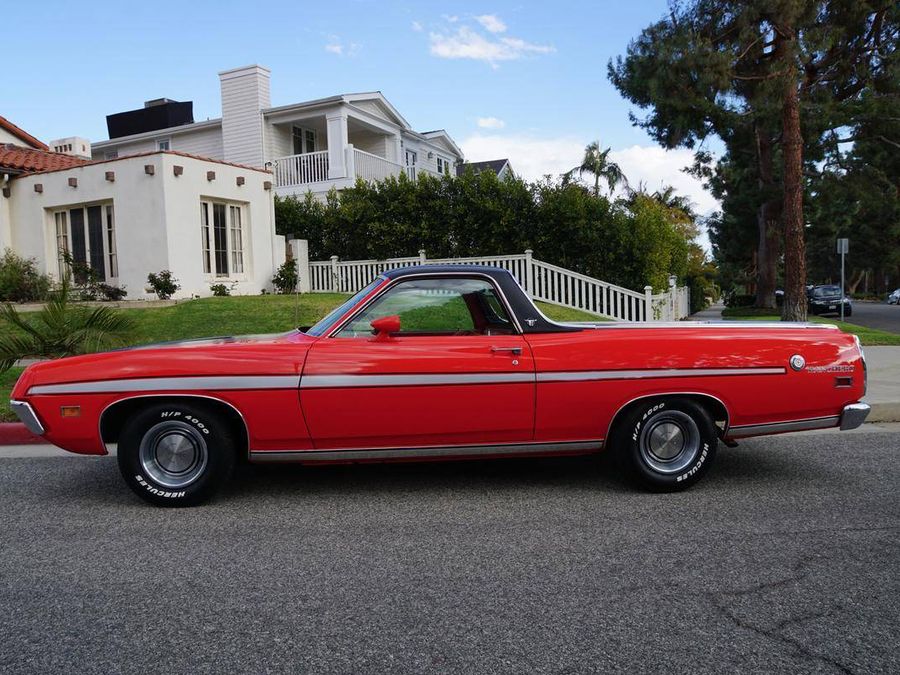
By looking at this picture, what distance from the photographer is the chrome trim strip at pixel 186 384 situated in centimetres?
457

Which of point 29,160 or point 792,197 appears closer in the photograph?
point 792,197

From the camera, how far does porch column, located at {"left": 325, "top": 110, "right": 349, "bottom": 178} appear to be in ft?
77.5

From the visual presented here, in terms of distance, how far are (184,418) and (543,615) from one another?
8.82ft

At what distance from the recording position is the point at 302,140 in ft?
88.6

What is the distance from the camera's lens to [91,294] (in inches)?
612

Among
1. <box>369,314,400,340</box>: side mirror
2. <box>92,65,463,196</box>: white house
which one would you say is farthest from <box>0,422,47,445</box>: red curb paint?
<box>92,65,463,196</box>: white house

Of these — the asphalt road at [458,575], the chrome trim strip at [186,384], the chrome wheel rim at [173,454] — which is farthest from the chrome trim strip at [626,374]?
the chrome wheel rim at [173,454]

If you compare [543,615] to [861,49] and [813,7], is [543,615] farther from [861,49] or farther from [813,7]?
[861,49]

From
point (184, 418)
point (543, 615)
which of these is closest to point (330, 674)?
point (543, 615)

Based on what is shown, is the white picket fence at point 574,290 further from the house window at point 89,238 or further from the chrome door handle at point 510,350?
the chrome door handle at point 510,350

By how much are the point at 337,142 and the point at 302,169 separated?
5.47 feet

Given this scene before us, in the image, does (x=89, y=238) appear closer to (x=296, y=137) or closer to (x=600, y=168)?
(x=296, y=137)

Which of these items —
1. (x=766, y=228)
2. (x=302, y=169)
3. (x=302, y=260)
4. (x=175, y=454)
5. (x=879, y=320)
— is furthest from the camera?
(x=766, y=228)

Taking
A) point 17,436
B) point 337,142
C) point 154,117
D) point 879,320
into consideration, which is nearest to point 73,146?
point 154,117
